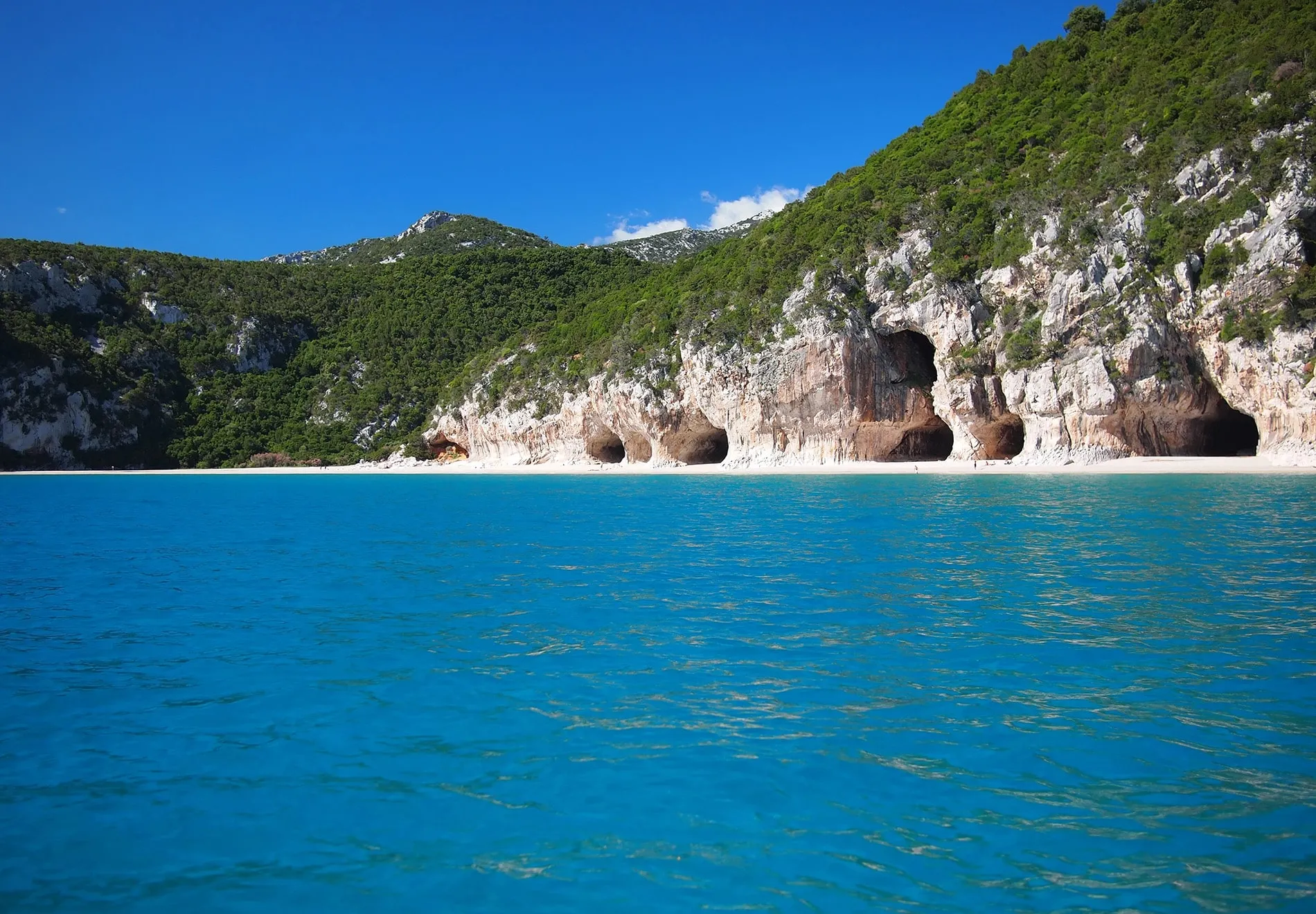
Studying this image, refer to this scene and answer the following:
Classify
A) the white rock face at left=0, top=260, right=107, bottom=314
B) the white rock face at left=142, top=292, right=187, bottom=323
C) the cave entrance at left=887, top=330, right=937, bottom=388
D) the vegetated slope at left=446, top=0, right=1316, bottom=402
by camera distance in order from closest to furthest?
the vegetated slope at left=446, top=0, right=1316, bottom=402, the cave entrance at left=887, top=330, right=937, bottom=388, the white rock face at left=0, top=260, right=107, bottom=314, the white rock face at left=142, top=292, right=187, bottom=323

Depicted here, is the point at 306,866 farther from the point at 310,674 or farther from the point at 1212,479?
the point at 1212,479

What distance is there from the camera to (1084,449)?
37.3 metres

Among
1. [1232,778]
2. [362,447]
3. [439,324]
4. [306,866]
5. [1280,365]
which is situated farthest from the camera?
[439,324]

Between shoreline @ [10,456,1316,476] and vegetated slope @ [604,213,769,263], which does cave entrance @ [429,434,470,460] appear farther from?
vegetated slope @ [604,213,769,263]

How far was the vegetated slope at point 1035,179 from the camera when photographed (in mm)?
36531

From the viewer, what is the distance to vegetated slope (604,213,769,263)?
11877cm

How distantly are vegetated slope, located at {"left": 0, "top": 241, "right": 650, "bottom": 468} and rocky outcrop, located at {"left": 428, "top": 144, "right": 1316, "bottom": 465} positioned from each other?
112ft

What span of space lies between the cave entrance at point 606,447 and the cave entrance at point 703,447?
5.27 meters

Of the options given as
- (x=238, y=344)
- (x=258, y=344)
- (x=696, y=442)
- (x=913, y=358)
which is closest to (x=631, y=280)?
(x=696, y=442)

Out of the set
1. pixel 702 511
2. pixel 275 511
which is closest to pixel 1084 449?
pixel 702 511

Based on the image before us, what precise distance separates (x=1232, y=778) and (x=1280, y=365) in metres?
35.3

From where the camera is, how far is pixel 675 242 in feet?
414

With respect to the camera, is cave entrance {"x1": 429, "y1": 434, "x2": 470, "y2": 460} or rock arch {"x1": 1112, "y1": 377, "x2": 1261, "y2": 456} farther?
cave entrance {"x1": 429, "y1": 434, "x2": 470, "y2": 460}

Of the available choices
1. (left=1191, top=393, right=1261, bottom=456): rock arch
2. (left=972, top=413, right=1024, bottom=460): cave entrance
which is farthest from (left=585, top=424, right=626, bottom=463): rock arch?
(left=1191, top=393, right=1261, bottom=456): rock arch
